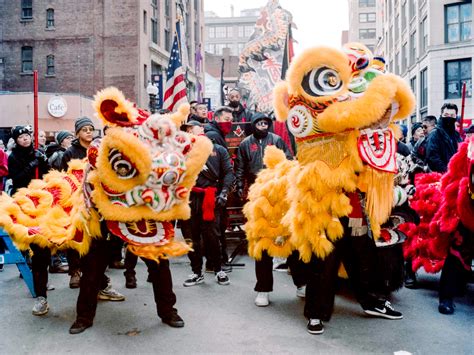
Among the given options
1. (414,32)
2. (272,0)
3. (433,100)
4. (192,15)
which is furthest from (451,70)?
(192,15)

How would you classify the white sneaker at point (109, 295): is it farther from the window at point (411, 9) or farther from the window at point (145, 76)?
the window at point (411, 9)

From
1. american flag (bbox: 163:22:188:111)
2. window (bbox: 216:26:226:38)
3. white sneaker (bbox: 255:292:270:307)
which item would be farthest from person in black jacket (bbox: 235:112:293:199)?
window (bbox: 216:26:226:38)

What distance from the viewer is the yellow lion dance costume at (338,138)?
411 centimetres

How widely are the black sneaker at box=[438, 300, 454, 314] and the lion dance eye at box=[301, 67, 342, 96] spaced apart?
2278mm

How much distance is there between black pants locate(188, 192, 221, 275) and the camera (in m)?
6.06

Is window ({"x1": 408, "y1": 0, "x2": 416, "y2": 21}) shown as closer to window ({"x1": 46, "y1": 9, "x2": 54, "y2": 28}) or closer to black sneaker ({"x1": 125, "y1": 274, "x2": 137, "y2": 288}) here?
window ({"x1": 46, "y1": 9, "x2": 54, "y2": 28})

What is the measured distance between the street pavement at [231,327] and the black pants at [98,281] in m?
0.16

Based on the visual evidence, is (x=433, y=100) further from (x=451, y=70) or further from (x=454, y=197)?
(x=454, y=197)

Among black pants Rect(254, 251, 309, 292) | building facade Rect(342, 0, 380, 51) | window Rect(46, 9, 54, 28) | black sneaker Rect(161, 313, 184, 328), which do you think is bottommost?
black sneaker Rect(161, 313, 184, 328)

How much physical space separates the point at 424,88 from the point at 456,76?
3191mm

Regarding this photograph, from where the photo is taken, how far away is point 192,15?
4309 centimetres

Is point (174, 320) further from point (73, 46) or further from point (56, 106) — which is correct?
point (73, 46)

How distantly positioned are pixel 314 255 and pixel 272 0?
14.8m

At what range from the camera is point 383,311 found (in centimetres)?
473
